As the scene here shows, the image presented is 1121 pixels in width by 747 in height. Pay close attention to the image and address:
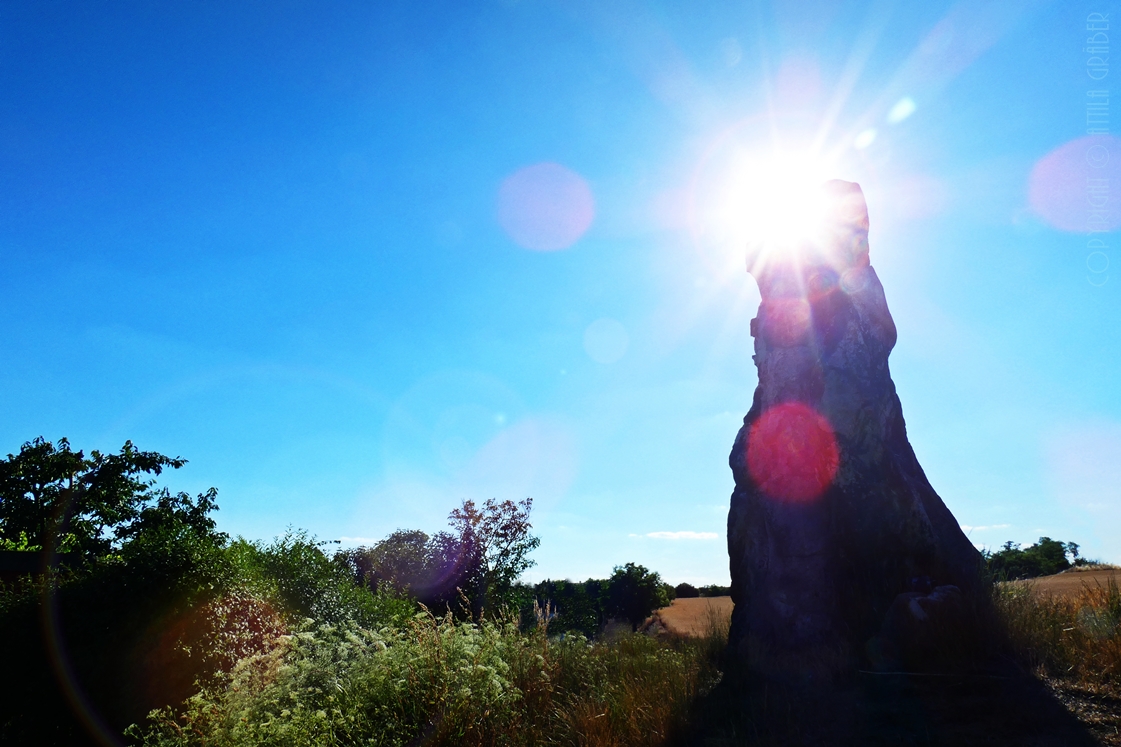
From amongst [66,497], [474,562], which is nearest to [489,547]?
[474,562]

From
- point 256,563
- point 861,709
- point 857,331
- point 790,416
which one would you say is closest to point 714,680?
point 861,709

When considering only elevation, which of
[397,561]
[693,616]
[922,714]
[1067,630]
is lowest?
[922,714]

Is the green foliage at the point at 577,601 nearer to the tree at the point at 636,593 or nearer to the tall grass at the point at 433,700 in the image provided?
the tree at the point at 636,593

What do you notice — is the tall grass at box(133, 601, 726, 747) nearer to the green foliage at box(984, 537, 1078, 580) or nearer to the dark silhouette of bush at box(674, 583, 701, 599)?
the green foliage at box(984, 537, 1078, 580)

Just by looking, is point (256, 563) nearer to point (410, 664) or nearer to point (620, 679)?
point (410, 664)

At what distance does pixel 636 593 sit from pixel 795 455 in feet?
43.7

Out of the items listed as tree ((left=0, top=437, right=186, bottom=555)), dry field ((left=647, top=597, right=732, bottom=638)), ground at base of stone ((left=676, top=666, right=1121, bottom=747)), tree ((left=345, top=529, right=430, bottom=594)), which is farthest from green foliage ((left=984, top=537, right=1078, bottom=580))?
tree ((left=0, top=437, right=186, bottom=555))

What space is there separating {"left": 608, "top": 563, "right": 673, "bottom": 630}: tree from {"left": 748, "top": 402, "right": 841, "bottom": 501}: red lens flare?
12299mm

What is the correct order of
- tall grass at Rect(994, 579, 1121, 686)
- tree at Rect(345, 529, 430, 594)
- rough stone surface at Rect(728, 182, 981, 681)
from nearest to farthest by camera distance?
tall grass at Rect(994, 579, 1121, 686), rough stone surface at Rect(728, 182, 981, 681), tree at Rect(345, 529, 430, 594)

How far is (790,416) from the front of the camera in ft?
35.3

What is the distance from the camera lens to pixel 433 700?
6.18 meters

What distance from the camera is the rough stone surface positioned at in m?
9.03

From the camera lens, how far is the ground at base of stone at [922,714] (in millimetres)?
5312

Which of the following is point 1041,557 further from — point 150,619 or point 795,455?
point 150,619
